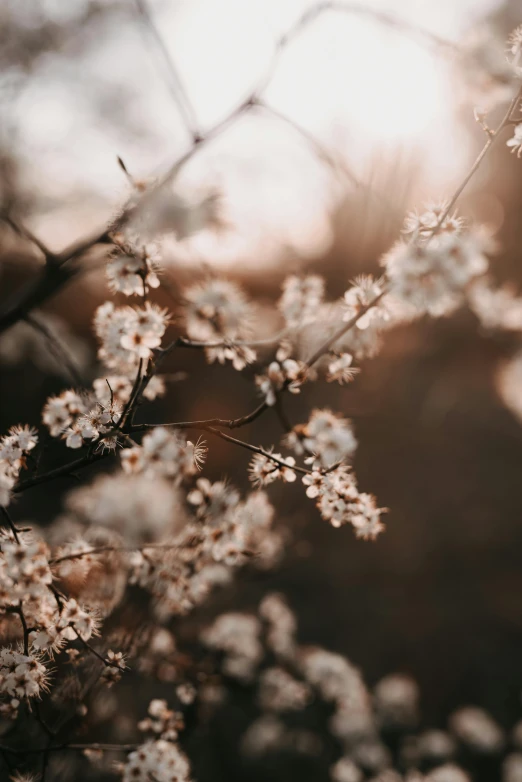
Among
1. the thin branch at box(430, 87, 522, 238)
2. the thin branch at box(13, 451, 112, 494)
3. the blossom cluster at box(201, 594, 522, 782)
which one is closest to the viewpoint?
the thin branch at box(430, 87, 522, 238)

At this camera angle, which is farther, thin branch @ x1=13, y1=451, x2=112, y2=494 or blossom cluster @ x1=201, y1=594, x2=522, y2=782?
blossom cluster @ x1=201, y1=594, x2=522, y2=782

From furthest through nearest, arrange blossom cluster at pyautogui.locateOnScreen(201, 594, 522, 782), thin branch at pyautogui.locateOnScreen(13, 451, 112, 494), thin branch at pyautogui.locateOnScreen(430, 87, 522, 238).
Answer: blossom cluster at pyautogui.locateOnScreen(201, 594, 522, 782) < thin branch at pyautogui.locateOnScreen(13, 451, 112, 494) < thin branch at pyautogui.locateOnScreen(430, 87, 522, 238)

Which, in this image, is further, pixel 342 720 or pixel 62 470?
pixel 342 720

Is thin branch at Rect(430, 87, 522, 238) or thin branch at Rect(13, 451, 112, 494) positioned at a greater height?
thin branch at Rect(430, 87, 522, 238)

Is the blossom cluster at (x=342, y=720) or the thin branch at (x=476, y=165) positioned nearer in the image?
the thin branch at (x=476, y=165)

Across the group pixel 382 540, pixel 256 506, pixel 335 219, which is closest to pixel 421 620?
pixel 382 540

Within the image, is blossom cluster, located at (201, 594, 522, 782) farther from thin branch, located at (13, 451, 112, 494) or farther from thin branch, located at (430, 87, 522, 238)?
thin branch, located at (430, 87, 522, 238)

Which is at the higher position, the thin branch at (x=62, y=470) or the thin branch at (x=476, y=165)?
the thin branch at (x=476, y=165)

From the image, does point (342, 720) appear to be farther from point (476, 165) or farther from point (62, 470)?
point (476, 165)

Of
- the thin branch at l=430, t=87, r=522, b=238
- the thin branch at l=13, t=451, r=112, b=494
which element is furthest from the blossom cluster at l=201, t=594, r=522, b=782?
the thin branch at l=430, t=87, r=522, b=238

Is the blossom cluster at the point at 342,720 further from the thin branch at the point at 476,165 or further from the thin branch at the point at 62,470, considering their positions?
the thin branch at the point at 476,165

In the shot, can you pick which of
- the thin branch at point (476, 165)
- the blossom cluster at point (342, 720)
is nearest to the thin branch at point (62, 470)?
the thin branch at point (476, 165)

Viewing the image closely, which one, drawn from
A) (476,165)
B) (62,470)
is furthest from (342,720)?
(476,165)

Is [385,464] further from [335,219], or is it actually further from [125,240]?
[125,240]
